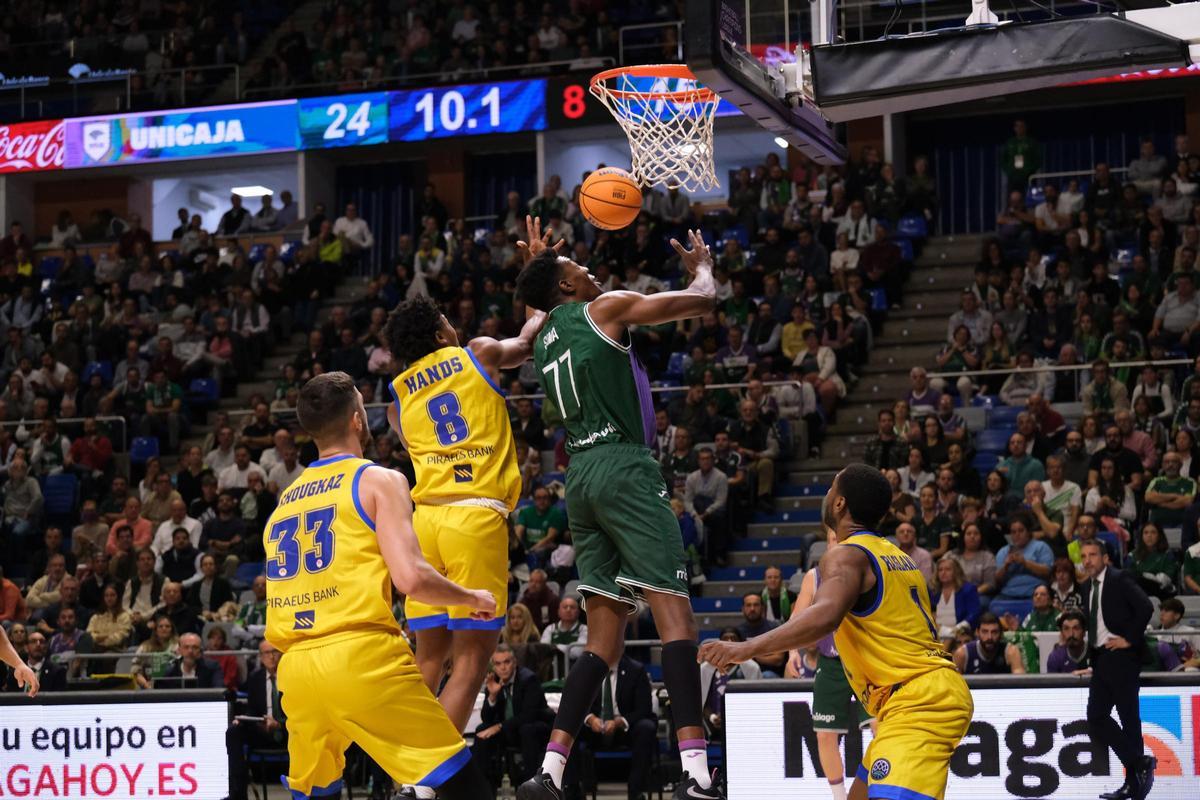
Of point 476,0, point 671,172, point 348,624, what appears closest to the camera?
point 348,624

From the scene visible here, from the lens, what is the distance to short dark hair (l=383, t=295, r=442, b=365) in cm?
758

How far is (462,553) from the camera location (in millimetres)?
7285

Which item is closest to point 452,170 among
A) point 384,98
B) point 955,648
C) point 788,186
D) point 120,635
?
point 384,98

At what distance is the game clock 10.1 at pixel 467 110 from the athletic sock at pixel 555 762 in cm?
1726

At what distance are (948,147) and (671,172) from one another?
47.7 ft

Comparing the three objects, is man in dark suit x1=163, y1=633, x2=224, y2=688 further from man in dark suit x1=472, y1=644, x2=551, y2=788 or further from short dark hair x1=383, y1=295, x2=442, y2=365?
short dark hair x1=383, y1=295, x2=442, y2=365

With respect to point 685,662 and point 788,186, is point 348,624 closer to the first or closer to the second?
point 685,662

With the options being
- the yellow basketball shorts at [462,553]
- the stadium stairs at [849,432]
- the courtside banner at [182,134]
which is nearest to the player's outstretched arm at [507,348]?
the yellow basketball shorts at [462,553]

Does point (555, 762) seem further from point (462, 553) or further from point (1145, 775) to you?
point (1145, 775)

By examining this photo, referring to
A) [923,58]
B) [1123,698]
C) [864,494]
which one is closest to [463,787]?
[864,494]

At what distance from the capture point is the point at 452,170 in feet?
87.5

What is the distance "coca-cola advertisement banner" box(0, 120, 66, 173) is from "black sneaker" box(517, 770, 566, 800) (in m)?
21.6

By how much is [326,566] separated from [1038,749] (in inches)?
248

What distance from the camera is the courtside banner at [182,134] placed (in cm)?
2486
